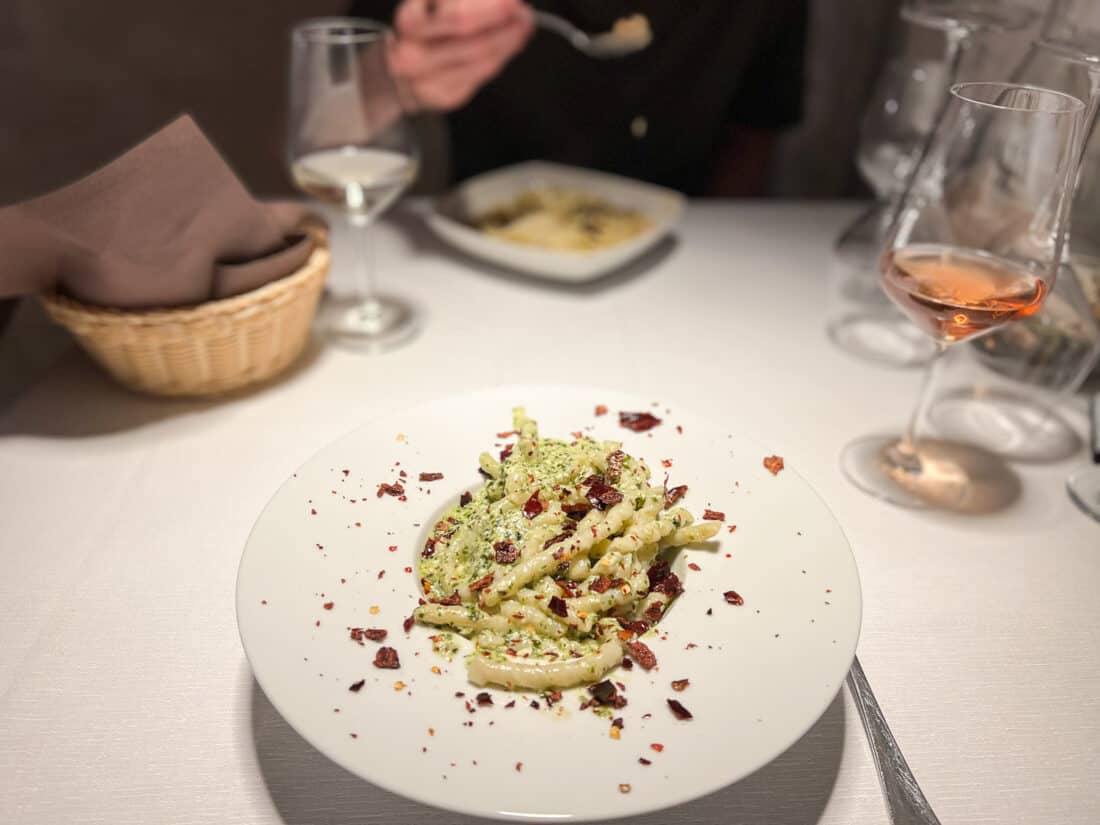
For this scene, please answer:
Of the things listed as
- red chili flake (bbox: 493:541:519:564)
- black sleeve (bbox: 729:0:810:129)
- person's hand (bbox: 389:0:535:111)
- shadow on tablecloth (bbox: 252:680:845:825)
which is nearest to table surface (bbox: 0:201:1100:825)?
shadow on tablecloth (bbox: 252:680:845:825)

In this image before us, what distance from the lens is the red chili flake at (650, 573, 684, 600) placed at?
30.3 inches

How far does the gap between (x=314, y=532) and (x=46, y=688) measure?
0.28 meters

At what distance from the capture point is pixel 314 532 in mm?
792

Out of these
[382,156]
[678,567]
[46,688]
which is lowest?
[46,688]

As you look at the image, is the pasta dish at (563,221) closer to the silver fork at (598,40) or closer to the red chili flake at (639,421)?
the silver fork at (598,40)

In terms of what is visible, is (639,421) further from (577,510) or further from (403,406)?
(403,406)

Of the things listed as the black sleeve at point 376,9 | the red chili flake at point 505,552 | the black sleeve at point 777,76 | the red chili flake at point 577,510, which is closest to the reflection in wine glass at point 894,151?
the black sleeve at point 777,76

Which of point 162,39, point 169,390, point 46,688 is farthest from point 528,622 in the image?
point 162,39

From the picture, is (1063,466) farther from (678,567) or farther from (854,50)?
(854,50)

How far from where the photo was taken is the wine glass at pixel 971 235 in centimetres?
88

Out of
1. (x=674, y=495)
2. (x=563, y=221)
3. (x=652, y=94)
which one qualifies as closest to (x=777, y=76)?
(x=652, y=94)

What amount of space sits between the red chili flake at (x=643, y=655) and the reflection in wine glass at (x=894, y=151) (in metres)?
0.83

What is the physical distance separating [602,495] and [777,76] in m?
1.77

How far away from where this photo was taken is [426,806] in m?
0.68
